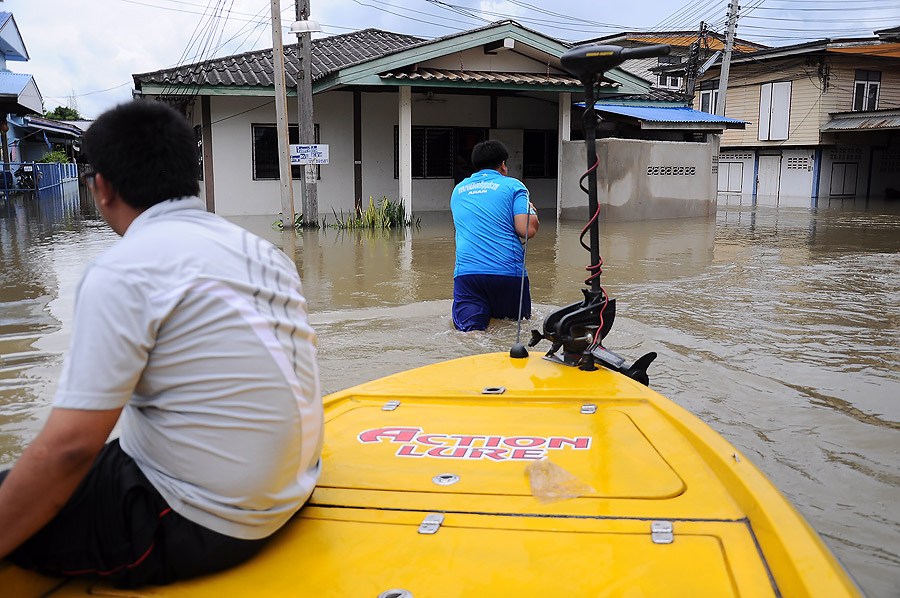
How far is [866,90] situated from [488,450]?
3160 centimetres

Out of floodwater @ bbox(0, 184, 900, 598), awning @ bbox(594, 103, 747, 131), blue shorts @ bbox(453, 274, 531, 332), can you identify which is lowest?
floodwater @ bbox(0, 184, 900, 598)

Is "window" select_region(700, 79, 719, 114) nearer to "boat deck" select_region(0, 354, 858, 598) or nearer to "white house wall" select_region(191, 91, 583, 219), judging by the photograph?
"white house wall" select_region(191, 91, 583, 219)

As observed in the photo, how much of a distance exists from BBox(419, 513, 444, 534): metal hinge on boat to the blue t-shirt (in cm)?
370

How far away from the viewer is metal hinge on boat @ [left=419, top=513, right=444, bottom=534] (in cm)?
193

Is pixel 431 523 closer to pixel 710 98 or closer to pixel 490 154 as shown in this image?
pixel 490 154

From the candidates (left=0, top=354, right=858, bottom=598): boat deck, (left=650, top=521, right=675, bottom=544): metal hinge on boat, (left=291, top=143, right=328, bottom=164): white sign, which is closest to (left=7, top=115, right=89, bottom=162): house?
(left=291, top=143, right=328, bottom=164): white sign

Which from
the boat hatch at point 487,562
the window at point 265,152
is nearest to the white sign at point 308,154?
the window at point 265,152

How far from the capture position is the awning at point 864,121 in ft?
83.3

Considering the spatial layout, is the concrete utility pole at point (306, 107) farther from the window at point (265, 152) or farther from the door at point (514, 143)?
the door at point (514, 143)

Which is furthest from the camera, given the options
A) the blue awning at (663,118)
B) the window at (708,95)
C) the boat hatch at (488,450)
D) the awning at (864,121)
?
the window at (708,95)

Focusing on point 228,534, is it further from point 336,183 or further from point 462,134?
point 462,134

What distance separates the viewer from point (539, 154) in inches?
782

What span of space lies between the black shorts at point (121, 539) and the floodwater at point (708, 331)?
228 cm

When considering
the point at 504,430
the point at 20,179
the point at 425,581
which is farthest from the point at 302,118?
the point at 20,179
